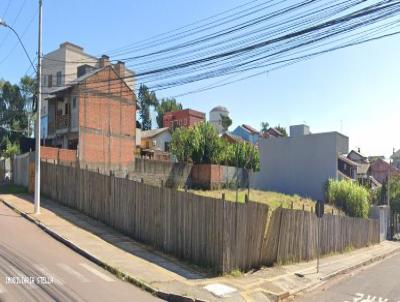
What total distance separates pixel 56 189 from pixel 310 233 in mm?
12467

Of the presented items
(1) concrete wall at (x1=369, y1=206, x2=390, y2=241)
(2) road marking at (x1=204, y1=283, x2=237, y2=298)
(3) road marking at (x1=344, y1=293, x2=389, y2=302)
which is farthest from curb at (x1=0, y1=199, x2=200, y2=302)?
(1) concrete wall at (x1=369, y1=206, x2=390, y2=241)

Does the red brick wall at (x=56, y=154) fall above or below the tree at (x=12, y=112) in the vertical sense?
below

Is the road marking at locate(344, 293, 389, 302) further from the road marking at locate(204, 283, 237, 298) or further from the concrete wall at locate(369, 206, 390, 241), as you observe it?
the concrete wall at locate(369, 206, 390, 241)

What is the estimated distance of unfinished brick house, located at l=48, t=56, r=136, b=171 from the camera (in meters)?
35.2

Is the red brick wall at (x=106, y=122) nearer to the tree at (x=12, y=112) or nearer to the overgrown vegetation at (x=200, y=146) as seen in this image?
the overgrown vegetation at (x=200, y=146)

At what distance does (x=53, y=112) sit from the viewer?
38.5 meters

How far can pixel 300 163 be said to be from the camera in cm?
4200

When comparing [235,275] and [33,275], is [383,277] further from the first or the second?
[33,275]

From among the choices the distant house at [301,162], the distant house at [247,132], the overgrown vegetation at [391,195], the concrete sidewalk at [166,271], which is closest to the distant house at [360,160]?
the distant house at [247,132]

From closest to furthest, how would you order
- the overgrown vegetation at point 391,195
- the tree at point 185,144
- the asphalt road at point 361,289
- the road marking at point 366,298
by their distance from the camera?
1. the road marking at point 366,298
2. the asphalt road at point 361,289
3. the tree at point 185,144
4. the overgrown vegetation at point 391,195

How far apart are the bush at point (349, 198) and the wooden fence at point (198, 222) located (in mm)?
15215

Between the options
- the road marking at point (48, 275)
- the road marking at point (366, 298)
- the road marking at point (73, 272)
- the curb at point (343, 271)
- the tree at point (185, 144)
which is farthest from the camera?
the tree at point (185, 144)

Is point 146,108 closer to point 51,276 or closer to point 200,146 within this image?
point 200,146

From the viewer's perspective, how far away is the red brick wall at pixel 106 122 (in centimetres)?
3528
